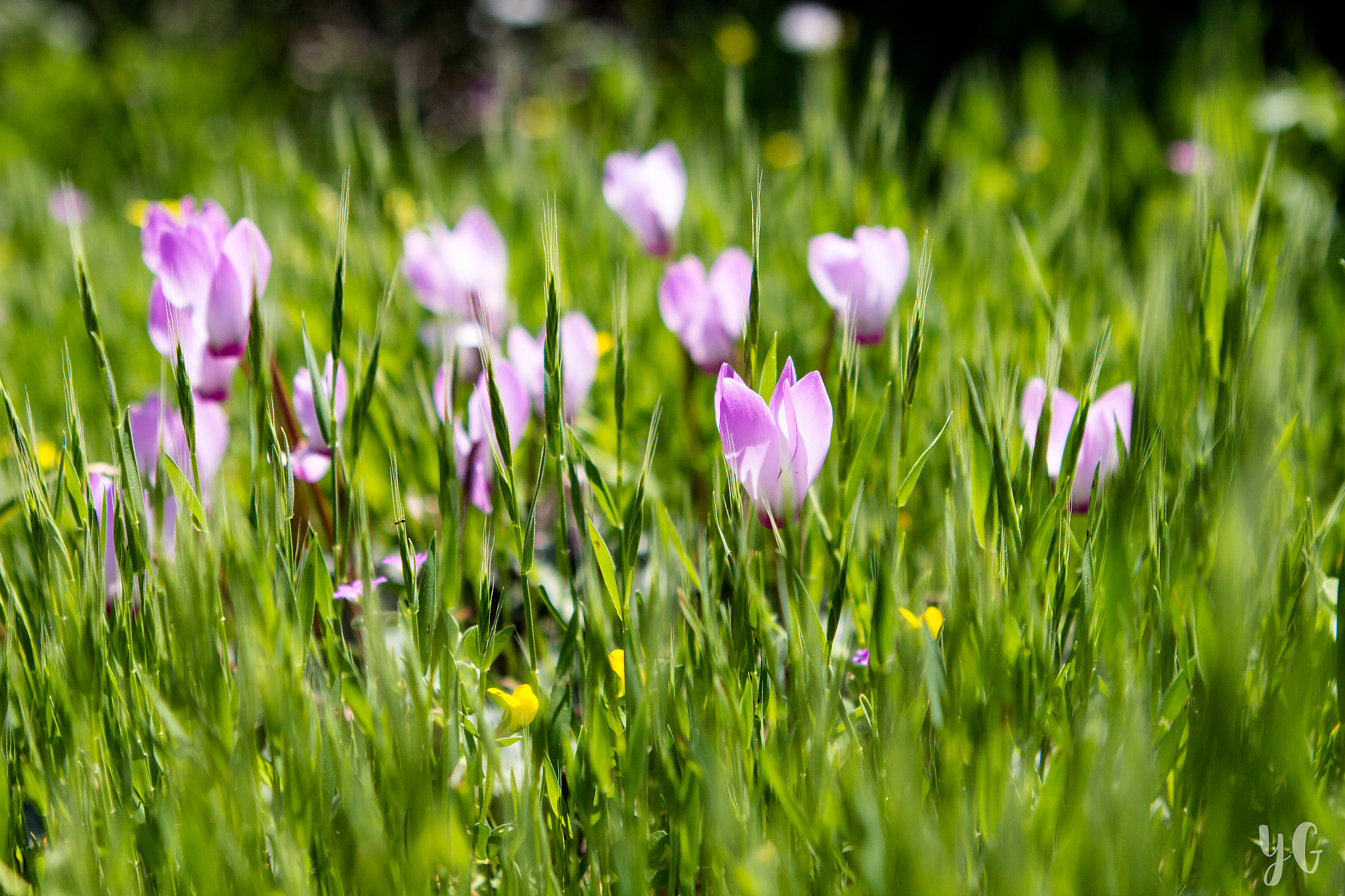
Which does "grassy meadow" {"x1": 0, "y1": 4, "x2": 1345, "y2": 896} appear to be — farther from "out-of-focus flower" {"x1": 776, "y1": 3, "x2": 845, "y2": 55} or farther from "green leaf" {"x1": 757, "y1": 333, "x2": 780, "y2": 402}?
"out-of-focus flower" {"x1": 776, "y1": 3, "x2": 845, "y2": 55}

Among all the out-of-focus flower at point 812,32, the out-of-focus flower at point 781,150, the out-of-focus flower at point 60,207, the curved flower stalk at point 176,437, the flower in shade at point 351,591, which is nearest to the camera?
the flower in shade at point 351,591

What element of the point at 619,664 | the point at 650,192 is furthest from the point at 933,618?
the point at 650,192

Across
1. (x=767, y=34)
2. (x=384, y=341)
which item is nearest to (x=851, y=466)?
(x=384, y=341)

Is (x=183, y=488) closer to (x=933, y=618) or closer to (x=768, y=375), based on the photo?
(x=768, y=375)

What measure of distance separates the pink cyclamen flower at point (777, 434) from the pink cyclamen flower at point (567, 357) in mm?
308

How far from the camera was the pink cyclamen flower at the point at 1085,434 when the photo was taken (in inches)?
31.3

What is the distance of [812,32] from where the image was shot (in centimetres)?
257

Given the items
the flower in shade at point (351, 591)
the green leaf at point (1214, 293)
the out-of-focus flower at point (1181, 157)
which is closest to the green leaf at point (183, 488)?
the flower in shade at point (351, 591)

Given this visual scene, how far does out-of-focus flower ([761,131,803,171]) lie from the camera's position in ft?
6.49

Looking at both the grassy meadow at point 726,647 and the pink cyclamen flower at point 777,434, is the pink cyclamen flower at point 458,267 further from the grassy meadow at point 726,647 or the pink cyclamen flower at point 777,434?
the pink cyclamen flower at point 777,434

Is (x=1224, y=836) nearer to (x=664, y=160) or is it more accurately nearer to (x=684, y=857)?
(x=684, y=857)

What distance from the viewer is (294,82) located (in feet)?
12.6

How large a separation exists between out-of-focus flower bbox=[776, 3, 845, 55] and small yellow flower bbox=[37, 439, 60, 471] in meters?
2.04

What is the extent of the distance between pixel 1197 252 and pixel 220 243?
0.86 metres
